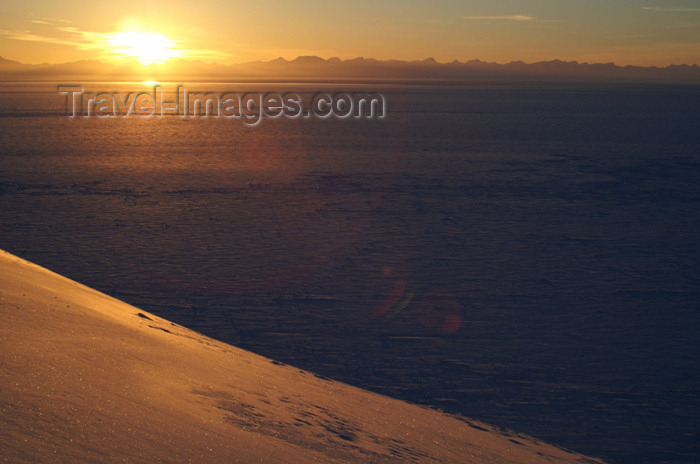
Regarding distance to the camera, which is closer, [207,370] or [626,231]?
[207,370]

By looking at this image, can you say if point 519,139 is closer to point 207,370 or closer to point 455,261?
point 455,261

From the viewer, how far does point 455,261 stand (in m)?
7.06

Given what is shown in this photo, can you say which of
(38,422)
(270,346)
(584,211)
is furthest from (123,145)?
(38,422)

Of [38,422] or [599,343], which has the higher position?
[38,422]

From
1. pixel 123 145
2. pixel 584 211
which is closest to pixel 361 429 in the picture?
pixel 584 211

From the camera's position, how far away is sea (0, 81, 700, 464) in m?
4.18

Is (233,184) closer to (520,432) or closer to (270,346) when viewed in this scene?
(270,346)

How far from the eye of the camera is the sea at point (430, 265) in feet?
13.7

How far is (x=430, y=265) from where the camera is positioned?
22.7 feet

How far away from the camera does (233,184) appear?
1184cm

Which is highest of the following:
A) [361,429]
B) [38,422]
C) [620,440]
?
[38,422]

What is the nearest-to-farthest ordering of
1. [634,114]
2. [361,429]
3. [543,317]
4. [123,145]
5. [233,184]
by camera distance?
[361,429] < [543,317] < [233,184] < [123,145] < [634,114]

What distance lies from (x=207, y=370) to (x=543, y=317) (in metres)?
3.12

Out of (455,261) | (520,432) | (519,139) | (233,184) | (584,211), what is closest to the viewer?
(520,432)
